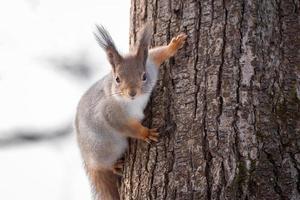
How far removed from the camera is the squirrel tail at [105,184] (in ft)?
8.63

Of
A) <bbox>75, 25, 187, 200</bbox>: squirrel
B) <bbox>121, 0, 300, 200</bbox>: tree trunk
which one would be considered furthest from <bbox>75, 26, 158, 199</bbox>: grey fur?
<bbox>121, 0, 300, 200</bbox>: tree trunk

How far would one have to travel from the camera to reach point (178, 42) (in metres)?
2.23

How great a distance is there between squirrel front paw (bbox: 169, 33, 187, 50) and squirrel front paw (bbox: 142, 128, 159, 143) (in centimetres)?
35

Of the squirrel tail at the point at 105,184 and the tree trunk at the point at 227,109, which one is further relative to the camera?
the squirrel tail at the point at 105,184

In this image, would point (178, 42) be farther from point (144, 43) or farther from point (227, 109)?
point (227, 109)

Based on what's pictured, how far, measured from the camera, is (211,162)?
2055mm

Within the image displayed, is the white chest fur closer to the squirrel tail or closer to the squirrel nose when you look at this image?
the squirrel nose

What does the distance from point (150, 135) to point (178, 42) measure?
0.40 metres

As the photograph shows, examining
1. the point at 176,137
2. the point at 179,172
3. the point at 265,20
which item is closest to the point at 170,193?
the point at 179,172

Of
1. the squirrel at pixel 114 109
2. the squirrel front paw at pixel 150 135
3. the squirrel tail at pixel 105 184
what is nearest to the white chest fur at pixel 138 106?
the squirrel at pixel 114 109

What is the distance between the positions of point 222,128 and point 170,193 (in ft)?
1.05

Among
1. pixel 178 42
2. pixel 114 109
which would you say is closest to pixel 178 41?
pixel 178 42

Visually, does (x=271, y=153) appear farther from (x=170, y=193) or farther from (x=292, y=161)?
(x=170, y=193)

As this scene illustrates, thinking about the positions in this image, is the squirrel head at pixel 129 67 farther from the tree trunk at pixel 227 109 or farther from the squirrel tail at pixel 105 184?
the squirrel tail at pixel 105 184
